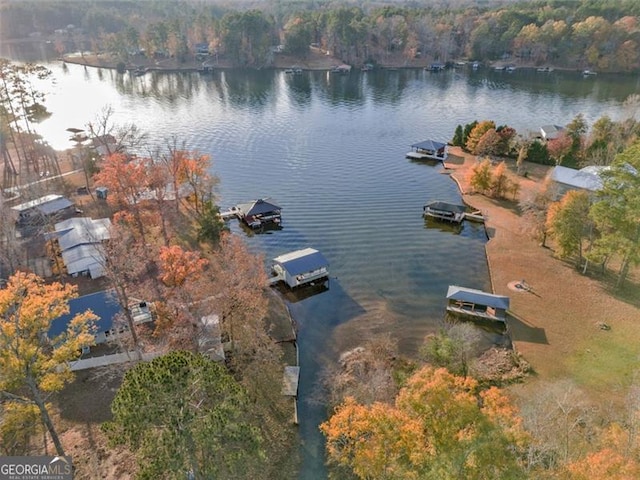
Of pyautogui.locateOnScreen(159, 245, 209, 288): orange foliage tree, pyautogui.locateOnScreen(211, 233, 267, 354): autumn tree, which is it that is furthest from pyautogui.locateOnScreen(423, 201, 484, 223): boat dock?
pyautogui.locateOnScreen(159, 245, 209, 288): orange foliage tree

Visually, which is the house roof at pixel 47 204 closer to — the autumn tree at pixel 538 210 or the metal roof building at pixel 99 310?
the metal roof building at pixel 99 310

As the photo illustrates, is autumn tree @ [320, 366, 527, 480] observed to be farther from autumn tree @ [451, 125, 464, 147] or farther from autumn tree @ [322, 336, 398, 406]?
autumn tree @ [451, 125, 464, 147]

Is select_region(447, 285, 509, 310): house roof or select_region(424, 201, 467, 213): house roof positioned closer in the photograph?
select_region(447, 285, 509, 310): house roof

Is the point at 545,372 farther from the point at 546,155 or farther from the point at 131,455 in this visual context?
the point at 546,155

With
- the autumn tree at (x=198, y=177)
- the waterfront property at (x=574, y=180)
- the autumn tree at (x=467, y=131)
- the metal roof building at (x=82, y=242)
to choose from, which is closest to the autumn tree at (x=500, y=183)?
the waterfront property at (x=574, y=180)

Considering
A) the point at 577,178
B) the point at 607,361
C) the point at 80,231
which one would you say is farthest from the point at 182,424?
the point at 577,178

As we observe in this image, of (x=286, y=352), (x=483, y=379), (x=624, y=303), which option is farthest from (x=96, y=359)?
(x=624, y=303)

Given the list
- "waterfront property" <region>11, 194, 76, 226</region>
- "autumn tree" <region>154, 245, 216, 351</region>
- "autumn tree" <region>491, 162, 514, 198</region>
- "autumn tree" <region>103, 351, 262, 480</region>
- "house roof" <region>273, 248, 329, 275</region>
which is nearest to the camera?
"autumn tree" <region>103, 351, 262, 480</region>

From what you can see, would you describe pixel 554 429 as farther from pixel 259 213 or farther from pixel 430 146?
pixel 430 146
